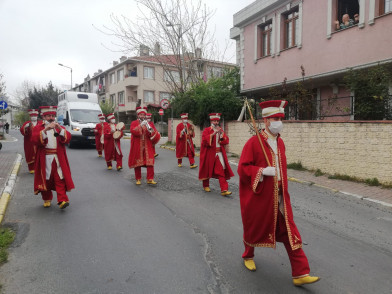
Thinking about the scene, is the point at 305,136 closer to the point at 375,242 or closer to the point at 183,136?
the point at 183,136

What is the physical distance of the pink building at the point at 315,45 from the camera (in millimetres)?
10852

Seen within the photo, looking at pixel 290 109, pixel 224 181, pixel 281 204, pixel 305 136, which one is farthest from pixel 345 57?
pixel 281 204

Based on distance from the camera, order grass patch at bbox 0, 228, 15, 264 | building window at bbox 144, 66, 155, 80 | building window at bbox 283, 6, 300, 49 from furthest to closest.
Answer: building window at bbox 144, 66, 155, 80 → building window at bbox 283, 6, 300, 49 → grass patch at bbox 0, 228, 15, 264

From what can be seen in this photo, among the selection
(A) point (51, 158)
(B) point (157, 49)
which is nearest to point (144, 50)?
(B) point (157, 49)

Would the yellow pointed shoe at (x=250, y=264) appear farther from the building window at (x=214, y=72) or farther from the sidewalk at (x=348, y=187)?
the building window at (x=214, y=72)

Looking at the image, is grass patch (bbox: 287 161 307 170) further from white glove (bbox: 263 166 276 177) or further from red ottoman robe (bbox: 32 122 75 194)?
white glove (bbox: 263 166 276 177)

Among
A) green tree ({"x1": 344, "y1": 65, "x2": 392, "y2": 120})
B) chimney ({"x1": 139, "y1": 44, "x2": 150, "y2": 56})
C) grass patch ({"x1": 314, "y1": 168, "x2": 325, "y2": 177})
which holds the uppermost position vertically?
chimney ({"x1": 139, "y1": 44, "x2": 150, "y2": 56})

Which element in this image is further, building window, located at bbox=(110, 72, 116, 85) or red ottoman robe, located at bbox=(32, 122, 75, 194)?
building window, located at bbox=(110, 72, 116, 85)

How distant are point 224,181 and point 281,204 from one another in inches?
159

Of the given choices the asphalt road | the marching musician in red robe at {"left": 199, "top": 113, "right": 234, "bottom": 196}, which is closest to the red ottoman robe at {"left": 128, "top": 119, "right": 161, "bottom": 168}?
the asphalt road

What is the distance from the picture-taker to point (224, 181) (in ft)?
24.8

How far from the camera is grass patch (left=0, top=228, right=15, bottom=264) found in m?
4.07

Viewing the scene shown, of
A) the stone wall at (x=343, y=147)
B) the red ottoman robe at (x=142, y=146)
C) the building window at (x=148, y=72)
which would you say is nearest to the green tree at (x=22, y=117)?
the building window at (x=148, y=72)

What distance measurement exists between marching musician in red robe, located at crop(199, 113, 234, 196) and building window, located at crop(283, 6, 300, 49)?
8.31 m
